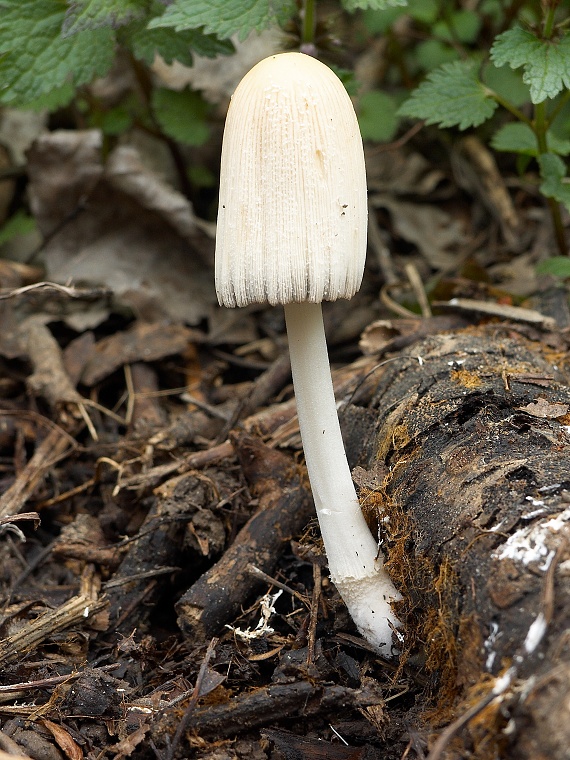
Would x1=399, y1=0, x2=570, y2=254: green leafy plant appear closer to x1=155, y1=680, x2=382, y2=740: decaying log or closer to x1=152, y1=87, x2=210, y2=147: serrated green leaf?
x1=152, y1=87, x2=210, y2=147: serrated green leaf

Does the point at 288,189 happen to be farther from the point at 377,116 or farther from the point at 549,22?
the point at 377,116

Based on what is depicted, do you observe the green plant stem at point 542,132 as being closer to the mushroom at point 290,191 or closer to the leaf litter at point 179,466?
the leaf litter at point 179,466

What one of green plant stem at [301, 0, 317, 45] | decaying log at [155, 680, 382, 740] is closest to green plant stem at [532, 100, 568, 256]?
green plant stem at [301, 0, 317, 45]

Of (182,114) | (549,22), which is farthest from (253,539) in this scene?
(182,114)

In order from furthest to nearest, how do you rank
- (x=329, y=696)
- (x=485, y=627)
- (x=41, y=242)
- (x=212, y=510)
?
1. (x=41, y=242)
2. (x=212, y=510)
3. (x=329, y=696)
4. (x=485, y=627)

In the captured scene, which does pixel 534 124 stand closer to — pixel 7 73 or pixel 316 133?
pixel 316 133

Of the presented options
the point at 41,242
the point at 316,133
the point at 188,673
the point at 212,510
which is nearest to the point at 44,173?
the point at 41,242
